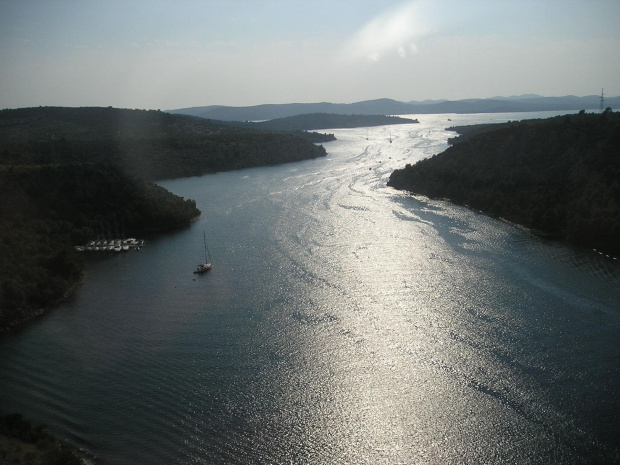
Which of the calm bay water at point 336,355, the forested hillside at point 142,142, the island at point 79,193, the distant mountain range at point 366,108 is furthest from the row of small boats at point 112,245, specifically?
the distant mountain range at point 366,108

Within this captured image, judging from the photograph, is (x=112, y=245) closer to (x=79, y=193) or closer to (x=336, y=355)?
(x=79, y=193)

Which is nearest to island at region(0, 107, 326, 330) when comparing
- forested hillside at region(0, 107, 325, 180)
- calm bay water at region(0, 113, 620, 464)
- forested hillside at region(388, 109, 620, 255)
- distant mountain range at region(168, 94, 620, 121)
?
forested hillside at region(0, 107, 325, 180)

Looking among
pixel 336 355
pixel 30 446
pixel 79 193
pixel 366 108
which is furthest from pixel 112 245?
pixel 366 108

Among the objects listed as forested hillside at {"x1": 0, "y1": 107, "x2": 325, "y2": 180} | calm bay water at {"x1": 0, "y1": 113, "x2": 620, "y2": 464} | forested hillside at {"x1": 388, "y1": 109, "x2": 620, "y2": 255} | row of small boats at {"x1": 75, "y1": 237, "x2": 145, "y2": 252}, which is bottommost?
calm bay water at {"x1": 0, "y1": 113, "x2": 620, "y2": 464}

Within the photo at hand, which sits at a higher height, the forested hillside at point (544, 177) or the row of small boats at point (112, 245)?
the forested hillside at point (544, 177)

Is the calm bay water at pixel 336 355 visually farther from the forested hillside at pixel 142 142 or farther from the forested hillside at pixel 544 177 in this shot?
the forested hillside at pixel 142 142

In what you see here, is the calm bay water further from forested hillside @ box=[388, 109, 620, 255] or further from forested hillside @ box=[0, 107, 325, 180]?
forested hillside @ box=[0, 107, 325, 180]
